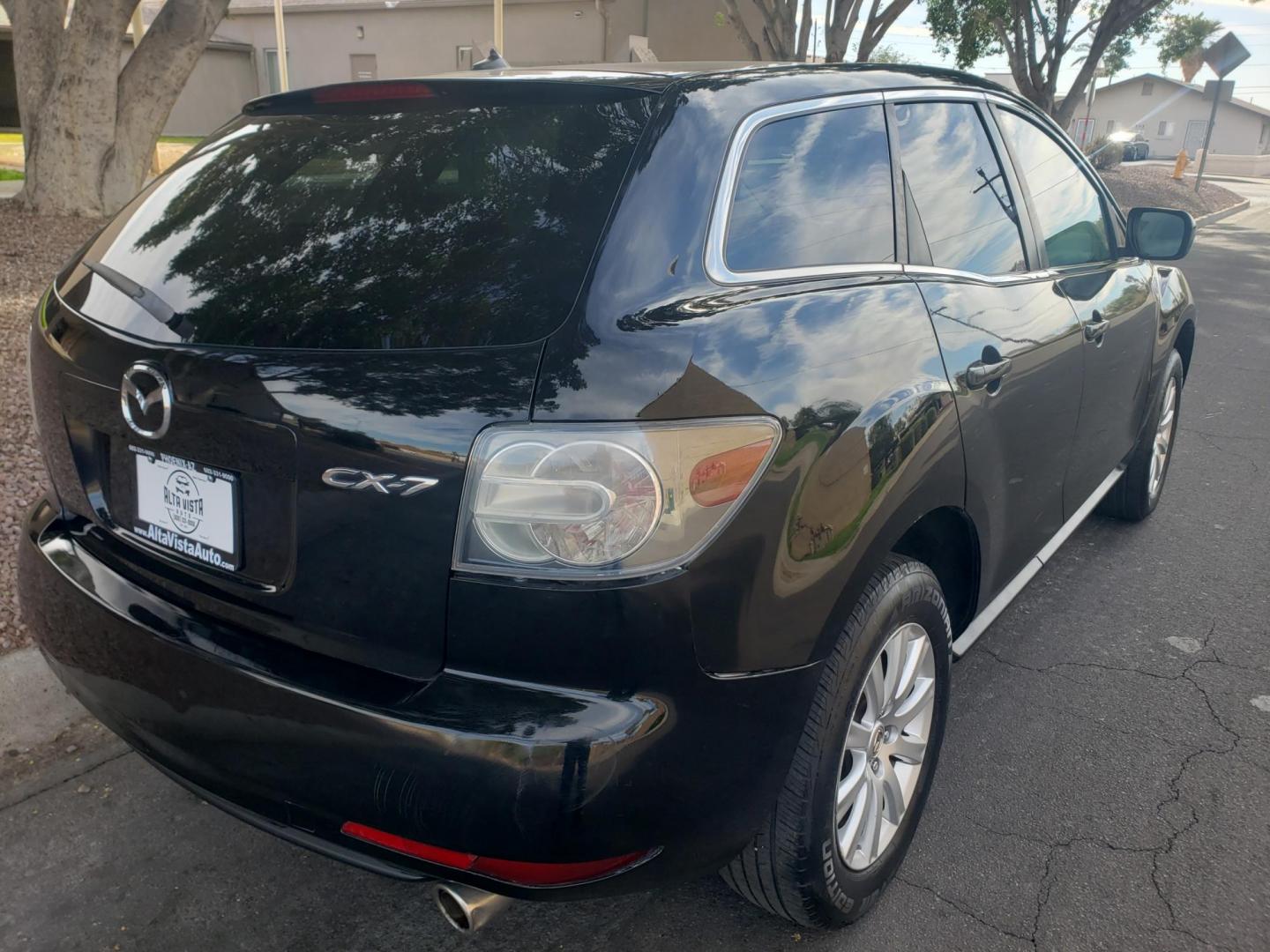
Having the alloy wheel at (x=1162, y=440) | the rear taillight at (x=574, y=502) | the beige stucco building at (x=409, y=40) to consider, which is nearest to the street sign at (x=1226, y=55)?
the beige stucco building at (x=409, y=40)

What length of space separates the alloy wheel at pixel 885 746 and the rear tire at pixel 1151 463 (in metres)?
2.45

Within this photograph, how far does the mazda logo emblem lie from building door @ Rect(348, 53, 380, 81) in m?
26.0

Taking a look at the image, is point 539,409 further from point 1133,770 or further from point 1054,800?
point 1133,770

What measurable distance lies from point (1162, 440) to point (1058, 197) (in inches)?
70.6

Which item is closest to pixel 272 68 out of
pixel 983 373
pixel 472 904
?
pixel 983 373

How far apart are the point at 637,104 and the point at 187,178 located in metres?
1.11

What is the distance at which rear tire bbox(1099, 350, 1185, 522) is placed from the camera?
175 inches

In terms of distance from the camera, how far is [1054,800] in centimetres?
279

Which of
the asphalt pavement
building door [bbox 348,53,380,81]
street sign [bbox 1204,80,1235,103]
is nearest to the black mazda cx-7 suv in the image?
the asphalt pavement

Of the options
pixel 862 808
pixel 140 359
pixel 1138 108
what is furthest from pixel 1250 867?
pixel 1138 108

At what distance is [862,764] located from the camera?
225 cm

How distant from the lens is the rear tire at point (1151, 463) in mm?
4438

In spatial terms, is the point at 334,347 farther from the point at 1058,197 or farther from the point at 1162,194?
the point at 1162,194

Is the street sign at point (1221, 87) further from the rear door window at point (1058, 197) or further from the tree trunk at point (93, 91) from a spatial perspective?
the rear door window at point (1058, 197)
